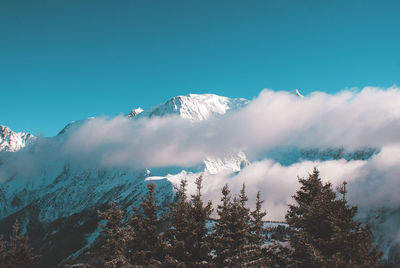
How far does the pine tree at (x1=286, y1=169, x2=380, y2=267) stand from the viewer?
2523 cm

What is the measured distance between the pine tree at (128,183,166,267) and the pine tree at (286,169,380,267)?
12.8m

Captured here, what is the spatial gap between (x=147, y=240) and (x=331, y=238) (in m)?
17.6

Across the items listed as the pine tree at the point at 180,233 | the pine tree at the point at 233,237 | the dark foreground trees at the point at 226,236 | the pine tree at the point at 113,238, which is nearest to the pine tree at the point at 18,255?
the pine tree at the point at 113,238

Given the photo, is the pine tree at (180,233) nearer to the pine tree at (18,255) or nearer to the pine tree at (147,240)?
the pine tree at (147,240)

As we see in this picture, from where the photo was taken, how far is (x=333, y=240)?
26.1 metres

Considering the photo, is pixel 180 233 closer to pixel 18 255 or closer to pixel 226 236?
pixel 226 236

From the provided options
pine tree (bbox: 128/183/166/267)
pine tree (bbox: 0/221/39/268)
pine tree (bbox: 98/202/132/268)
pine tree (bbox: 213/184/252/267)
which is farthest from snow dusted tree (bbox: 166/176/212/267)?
pine tree (bbox: 0/221/39/268)

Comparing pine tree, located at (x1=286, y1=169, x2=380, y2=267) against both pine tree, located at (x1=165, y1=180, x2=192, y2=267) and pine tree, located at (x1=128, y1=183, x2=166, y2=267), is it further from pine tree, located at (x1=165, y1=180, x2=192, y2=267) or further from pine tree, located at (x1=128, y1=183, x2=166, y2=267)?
pine tree, located at (x1=128, y1=183, x2=166, y2=267)

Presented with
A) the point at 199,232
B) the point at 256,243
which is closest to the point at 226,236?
the point at 199,232

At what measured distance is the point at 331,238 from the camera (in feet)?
83.5

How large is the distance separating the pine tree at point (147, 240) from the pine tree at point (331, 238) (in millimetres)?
12774

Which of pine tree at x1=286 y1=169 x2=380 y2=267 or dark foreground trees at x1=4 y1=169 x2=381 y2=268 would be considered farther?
dark foreground trees at x1=4 y1=169 x2=381 y2=268

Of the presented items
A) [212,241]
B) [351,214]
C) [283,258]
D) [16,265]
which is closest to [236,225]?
[212,241]

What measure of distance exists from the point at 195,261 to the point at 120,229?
9.98 meters
